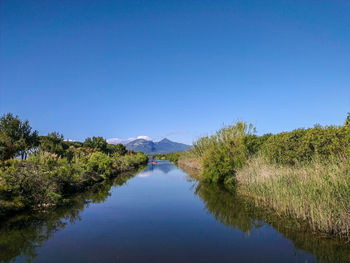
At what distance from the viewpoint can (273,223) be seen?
979 cm

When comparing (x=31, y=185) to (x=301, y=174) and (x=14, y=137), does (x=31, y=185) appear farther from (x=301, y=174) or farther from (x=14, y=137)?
(x=14, y=137)

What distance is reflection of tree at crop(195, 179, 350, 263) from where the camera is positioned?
6.80m

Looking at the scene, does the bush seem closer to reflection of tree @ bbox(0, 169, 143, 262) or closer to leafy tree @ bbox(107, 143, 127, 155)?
reflection of tree @ bbox(0, 169, 143, 262)

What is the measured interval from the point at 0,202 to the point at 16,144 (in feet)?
75.6

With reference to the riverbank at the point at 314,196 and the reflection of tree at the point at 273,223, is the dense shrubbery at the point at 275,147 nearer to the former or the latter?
the riverbank at the point at 314,196

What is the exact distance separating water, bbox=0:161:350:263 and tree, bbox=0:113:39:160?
2165 cm

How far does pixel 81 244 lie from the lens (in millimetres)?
7816

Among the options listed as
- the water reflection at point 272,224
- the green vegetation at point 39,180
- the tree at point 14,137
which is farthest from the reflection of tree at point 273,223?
the tree at point 14,137

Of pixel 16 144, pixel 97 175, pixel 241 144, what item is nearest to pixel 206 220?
pixel 241 144

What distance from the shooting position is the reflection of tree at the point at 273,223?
680cm

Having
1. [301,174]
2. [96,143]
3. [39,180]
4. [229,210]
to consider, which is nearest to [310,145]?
[301,174]

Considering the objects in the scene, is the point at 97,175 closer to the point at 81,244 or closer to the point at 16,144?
the point at 16,144

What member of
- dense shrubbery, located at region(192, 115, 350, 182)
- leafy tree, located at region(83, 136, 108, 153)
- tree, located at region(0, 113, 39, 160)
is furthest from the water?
leafy tree, located at region(83, 136, 108, 153)

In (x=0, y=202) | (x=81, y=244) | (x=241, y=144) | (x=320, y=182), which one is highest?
(x=241, y=144)
